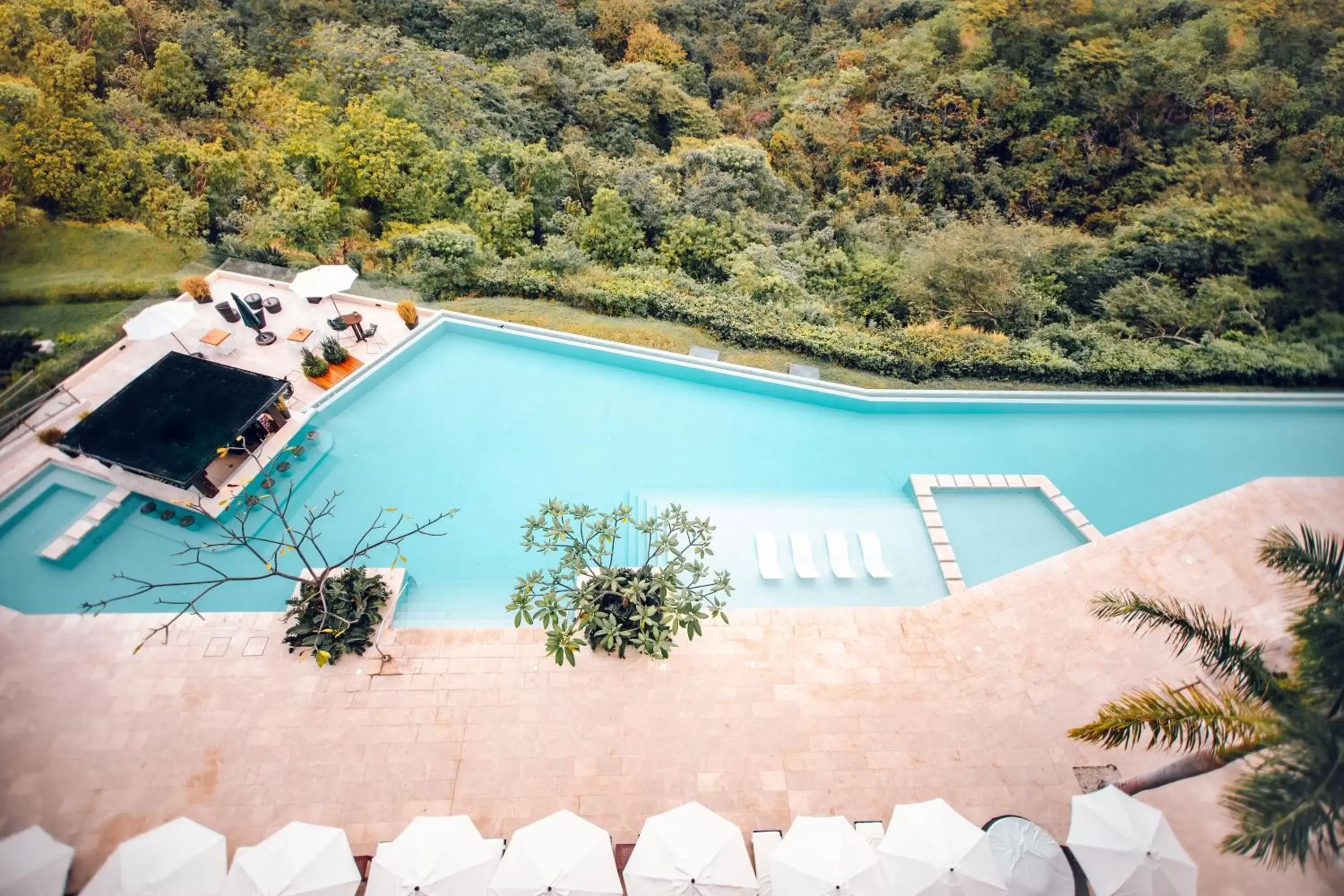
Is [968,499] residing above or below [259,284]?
below

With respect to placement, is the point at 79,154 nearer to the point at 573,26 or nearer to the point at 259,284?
the point at 259,284

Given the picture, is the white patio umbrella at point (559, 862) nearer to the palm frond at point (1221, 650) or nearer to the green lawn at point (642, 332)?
the palm frond at point (1221, 650)

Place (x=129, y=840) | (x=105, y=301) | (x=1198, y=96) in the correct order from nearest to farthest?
(x=129, y=840) → (x=105, y=301) → (x=1198, y=96)

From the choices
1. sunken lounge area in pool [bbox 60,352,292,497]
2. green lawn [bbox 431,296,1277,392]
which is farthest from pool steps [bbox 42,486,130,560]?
green lawn [bbox 431,296,1277,392]

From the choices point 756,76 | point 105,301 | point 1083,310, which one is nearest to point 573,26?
point 756,76

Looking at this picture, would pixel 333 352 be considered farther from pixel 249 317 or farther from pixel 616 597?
pixel 616 597

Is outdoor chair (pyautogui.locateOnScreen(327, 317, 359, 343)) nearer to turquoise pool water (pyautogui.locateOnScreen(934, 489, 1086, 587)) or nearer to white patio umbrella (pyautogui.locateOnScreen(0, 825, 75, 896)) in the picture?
white patio umbrella (pyautogui.locateOnScreen(0, 825, 75, 896))
